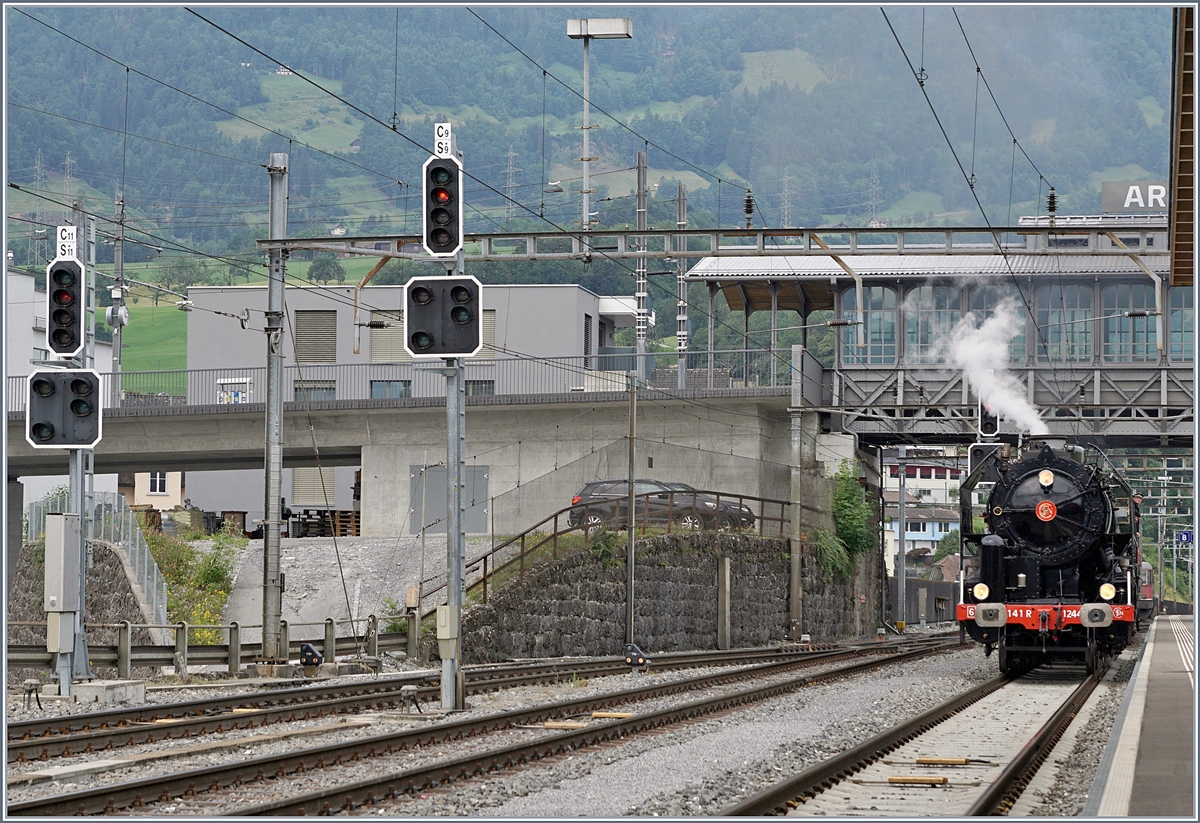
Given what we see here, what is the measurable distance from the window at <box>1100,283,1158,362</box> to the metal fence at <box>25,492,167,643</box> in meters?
30.0

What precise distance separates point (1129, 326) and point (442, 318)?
34.5 m

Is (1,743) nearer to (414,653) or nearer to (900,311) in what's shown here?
(414,653)

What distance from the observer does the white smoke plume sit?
39.4 meters

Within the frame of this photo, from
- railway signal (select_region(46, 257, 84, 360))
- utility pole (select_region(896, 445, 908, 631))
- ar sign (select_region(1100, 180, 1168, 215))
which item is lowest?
utility pole (select_region(896, 445, 908, 631))

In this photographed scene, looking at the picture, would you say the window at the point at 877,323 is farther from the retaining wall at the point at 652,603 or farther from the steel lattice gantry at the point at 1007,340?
the retaining wall at the point at 652,603

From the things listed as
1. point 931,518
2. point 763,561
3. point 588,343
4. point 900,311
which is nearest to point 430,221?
point 763,561

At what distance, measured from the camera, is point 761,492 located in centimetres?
4031

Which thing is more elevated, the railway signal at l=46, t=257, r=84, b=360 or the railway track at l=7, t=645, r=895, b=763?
the railway signal at l=46, t=257, r=84, b=360

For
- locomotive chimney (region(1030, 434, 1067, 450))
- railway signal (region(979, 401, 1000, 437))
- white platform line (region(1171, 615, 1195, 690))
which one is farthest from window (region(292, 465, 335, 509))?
locomotive chimney (region(1030, 434, 1067, 450))

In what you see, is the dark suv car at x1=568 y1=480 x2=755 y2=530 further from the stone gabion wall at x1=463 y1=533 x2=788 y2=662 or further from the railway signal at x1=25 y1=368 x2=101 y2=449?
the railway signal at x1=25 y1=368 x2=101 y2=449

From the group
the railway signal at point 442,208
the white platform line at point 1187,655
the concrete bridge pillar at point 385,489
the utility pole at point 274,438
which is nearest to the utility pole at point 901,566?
the white platform line at point 1187,655

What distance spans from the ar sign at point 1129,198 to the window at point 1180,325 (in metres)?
13.9

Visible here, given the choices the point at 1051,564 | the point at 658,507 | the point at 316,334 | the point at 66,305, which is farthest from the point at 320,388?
the point at 1051,564

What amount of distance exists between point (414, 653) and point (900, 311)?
25.8 meters
